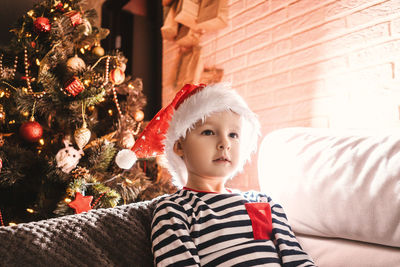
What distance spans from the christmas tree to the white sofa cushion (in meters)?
0.72

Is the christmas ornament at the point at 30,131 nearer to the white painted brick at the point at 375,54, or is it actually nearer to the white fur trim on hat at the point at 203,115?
the white fur trim on hat at the point at 203,115

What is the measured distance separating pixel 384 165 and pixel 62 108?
1264 millimetres

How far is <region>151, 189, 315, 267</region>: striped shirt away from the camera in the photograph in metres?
0.67

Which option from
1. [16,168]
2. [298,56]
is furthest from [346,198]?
[16,168]

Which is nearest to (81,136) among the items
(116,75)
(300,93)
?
(116,75)

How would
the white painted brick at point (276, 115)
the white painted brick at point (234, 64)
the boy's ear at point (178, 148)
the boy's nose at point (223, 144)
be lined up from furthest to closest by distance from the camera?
the white painted brick at point (234, 64) → the white painted brick at point (276, 115) → the boy's ear at point (178, 148) → the boy's nose at point (223, 144)

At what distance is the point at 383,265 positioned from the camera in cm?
67

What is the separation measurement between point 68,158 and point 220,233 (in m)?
0.79

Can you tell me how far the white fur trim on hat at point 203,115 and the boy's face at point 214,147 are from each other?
2cm

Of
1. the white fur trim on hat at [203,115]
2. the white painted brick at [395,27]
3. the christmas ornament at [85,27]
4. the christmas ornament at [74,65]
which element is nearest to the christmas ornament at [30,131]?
the christmas ornament at [74,65]

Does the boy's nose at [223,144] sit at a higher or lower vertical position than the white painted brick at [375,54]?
lower

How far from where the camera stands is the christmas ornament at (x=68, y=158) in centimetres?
121

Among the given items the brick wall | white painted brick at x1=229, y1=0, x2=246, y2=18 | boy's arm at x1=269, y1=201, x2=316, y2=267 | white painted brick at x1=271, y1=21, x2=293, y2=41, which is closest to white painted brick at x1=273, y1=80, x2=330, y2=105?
the brick wall

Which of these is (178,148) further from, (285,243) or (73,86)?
(73,86)
